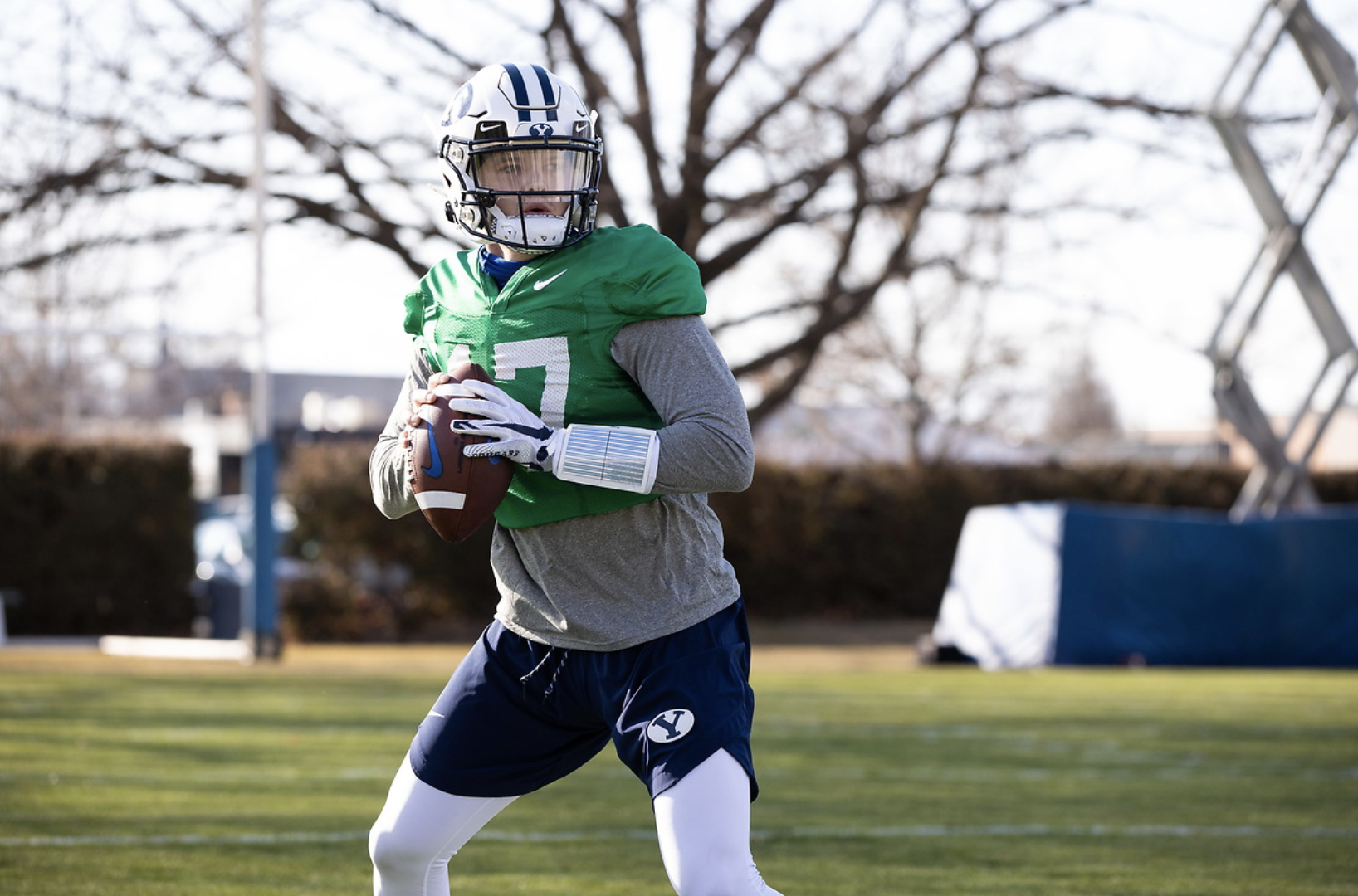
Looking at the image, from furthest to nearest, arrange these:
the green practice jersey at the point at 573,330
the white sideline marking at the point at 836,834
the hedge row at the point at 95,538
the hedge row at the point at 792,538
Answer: the hedge row at the point at 792,538, the hedge row at the point at 95,538, the white sideline marking at the point at 836,834, the green practice jersey at the point at 573,330

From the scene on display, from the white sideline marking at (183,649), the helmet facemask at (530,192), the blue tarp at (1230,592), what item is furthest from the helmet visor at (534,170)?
the white sideline marking at (183,649)

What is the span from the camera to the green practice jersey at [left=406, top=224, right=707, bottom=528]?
117 inches

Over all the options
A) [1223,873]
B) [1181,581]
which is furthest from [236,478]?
[1223,873]

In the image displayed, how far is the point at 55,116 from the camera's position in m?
14.7

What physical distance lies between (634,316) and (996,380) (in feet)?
107

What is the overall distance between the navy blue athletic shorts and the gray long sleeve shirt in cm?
4

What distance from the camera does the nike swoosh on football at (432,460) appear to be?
2982 mm

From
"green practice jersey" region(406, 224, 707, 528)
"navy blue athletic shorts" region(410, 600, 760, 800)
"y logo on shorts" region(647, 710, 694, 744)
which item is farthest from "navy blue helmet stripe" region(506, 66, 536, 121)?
"y logo on shorts" region(647, 710, 694, 744)

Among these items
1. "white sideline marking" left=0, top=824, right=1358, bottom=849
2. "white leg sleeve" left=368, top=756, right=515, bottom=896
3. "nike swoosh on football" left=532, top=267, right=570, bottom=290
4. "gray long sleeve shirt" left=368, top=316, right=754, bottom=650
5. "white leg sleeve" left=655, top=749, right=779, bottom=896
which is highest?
"nike swoosh on football" left=532, top=267, right=570, bottom=290

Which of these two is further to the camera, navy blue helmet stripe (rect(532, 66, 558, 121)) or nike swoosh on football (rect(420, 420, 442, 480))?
navy blue helmet stripe (rect(532, 66, 558, 121))

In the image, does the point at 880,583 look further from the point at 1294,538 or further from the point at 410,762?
the point at 410,762

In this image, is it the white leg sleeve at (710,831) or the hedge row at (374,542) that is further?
the hedge row at (374,542)

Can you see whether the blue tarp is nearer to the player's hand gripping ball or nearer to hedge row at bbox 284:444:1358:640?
hedge row at bbox 284:444:1358:640

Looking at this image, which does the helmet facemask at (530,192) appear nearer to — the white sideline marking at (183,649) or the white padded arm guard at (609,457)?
the white padded arm guard at (609,457)
